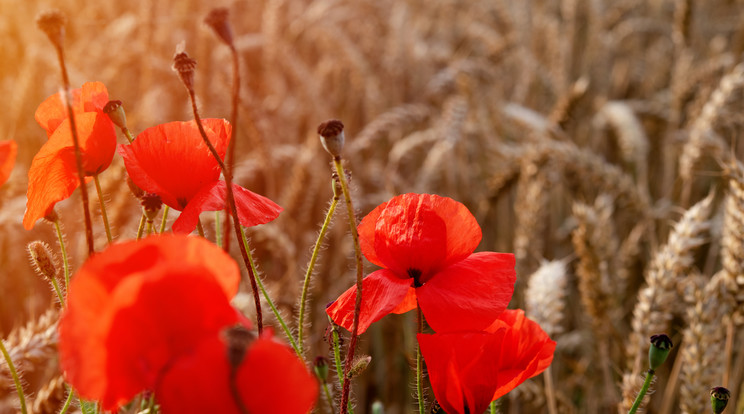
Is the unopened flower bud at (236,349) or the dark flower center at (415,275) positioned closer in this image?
the unopened flower bud at (236,349)

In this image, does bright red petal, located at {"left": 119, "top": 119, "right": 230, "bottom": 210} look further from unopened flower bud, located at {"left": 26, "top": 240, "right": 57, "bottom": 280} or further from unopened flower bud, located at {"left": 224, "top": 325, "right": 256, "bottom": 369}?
unopened flower bud, located at {"left": 224, "top": 325, "right": 256, "bottom": 369}

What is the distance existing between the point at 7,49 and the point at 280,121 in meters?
1.16

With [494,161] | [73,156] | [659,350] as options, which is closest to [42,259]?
[73,156]

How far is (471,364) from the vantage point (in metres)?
0.46

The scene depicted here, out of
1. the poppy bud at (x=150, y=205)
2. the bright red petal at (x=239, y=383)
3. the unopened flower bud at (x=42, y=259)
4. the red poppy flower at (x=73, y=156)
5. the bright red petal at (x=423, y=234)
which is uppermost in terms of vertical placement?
the red poppy flower at (x=73, y=156)

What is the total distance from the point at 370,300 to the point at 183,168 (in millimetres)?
180

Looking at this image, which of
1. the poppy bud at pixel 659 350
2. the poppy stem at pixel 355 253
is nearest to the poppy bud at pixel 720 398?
the poppy bud at pixel 659 350

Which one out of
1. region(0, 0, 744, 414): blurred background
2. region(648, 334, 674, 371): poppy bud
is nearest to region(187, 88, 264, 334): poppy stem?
region(0, 0, 744, 414): blurred background

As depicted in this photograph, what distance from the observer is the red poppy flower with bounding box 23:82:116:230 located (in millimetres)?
498

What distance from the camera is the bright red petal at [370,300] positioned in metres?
0.47

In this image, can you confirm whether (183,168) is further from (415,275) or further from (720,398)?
(720,398)

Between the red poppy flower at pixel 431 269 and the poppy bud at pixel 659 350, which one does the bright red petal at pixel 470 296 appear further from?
the poppy bud at pixel 659 350

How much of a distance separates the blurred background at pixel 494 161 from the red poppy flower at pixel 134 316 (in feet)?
0.73

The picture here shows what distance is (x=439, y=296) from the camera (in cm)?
48
